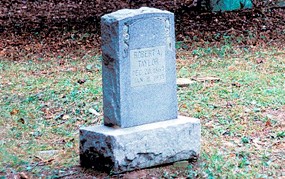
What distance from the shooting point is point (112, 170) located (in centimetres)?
528

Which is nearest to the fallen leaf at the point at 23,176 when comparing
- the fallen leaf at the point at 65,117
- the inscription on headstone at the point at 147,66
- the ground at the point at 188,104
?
the ground at the point at 188,104

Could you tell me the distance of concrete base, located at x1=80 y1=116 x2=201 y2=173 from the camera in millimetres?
5242

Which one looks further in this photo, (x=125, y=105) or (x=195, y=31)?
(x=195, y=31)

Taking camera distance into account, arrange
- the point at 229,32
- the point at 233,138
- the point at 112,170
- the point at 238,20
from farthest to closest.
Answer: the point at 238,20, the point at 229,32, the point at 233,138, the point at 112,170

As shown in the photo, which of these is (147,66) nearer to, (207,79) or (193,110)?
(193,110)

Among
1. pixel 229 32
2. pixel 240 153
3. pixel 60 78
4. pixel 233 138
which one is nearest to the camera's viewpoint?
pixel 240 153

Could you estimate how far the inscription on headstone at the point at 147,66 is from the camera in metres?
5.38

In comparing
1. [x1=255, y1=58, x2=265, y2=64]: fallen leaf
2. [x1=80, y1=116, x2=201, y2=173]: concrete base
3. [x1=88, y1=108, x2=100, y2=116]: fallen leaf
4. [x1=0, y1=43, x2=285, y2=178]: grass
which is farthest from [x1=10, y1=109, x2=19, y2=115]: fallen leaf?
[x1=255, y1=58, x2=265, y2=64]: fallen leaf

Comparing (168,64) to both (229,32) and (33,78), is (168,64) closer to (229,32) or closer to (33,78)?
(33,78)

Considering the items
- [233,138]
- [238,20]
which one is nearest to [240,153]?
[233,138]

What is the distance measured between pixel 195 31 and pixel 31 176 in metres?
7.61

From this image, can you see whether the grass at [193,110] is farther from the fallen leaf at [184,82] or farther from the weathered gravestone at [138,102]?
the weathered gravestone at [138,102]

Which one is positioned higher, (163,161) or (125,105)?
(125,105)

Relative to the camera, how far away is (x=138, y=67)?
5.41 metres
